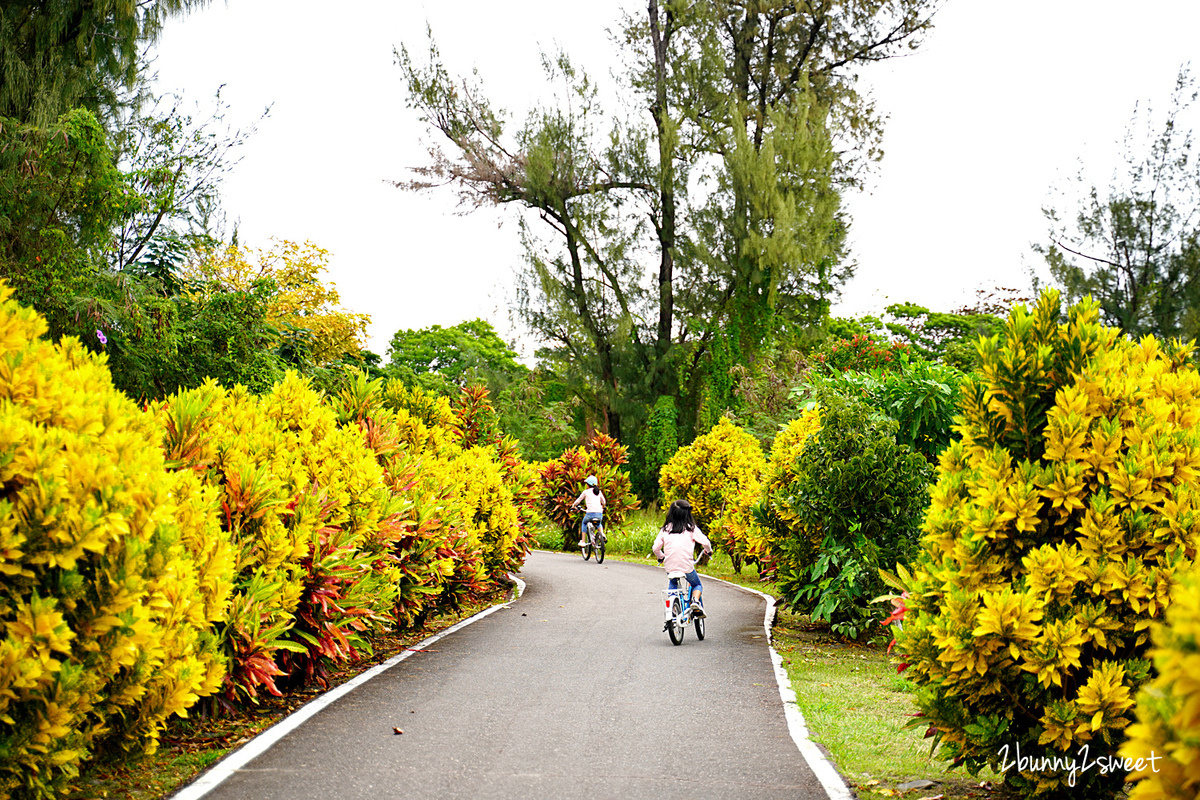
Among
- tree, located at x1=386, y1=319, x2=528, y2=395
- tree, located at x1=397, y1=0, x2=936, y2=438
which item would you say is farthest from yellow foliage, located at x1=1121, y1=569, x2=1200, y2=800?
tree, located at x1=386, y1=319, x2=528, y2=395

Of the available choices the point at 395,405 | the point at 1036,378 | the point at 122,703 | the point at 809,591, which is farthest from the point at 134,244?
the point at 1036,378

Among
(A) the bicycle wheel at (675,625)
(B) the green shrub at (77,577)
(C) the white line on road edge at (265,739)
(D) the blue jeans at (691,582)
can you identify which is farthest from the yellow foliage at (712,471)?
(B) the green shrub at (77,577)

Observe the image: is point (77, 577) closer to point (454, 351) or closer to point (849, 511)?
point (849, 511)

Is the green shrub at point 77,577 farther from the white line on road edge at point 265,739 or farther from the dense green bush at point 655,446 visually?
the dense green bush at point 655,446

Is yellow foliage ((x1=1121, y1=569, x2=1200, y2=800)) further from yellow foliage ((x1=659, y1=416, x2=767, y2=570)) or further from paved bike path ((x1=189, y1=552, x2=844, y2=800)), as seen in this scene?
yellow foliage ((x1=659, y1=416, x2=767, y2=570))

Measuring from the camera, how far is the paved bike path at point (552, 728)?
5.24 metres

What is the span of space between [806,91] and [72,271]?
86.5ft

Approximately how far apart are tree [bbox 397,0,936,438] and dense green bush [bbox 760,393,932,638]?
73.8 feet

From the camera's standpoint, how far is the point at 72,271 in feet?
49.8

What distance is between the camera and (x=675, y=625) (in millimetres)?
10523

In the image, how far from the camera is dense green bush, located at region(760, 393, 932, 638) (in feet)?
35.2

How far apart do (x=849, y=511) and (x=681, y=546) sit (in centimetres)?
209

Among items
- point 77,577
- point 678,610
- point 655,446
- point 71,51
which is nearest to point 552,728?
point 77,577

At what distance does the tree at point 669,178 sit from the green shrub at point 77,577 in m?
29.7
